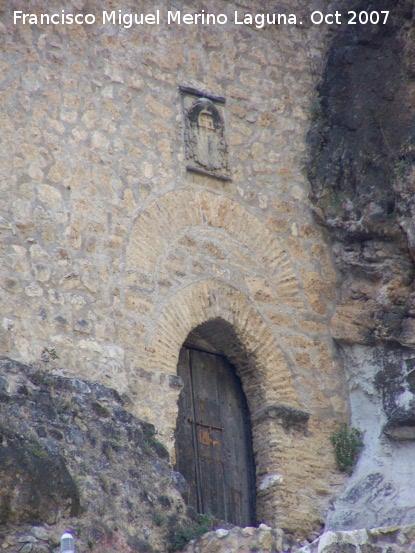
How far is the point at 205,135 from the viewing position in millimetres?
10695

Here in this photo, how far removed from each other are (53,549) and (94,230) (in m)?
2.78

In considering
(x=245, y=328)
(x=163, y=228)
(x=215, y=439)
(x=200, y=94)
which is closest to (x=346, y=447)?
(x=215, y=439)

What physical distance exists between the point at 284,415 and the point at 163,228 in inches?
72.5

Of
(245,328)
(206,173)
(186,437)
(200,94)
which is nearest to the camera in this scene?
(186,437)

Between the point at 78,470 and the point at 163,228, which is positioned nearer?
the point at 78,470

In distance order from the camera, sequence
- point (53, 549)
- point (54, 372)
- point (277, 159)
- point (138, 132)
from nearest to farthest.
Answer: point (53, 549), point (54, 372), point (138, 132), point (277, 159)

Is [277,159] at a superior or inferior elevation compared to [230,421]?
superior

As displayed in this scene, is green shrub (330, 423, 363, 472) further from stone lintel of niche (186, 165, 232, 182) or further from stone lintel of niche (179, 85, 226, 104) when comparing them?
stone lintel of niche (179, 85, 226, 104)

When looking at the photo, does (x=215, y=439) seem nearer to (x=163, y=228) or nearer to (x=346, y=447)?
(x=346, y=447)

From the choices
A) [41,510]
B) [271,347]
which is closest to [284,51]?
[271,347]

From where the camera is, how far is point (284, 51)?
11.4m

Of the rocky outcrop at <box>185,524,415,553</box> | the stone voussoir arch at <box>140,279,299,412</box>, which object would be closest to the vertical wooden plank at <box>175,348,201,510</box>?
the stone voussoir arch at <box>140,279,299,412</box>

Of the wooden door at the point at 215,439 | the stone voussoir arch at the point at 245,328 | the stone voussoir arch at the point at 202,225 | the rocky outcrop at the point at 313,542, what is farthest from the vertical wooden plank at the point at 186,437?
the rocky outcrop at the point at 313,542

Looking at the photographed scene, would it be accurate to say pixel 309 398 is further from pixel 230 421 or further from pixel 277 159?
pixel 277 159
